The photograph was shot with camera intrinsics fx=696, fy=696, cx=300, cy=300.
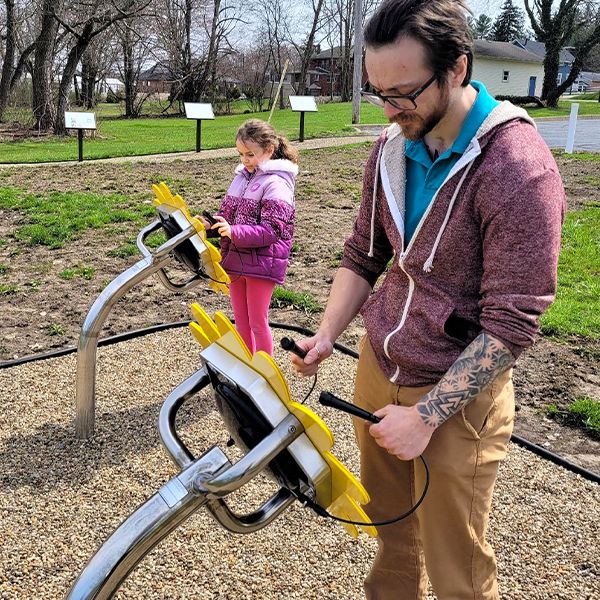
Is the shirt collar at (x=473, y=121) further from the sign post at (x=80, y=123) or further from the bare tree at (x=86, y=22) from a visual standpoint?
the bare tree at (x=86, y=22)

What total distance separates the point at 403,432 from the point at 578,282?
5.17 metres

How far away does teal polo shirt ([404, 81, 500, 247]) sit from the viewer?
5.24ft

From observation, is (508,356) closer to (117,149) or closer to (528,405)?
→ (528,405)

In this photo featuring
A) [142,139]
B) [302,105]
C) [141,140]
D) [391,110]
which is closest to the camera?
[391,110]

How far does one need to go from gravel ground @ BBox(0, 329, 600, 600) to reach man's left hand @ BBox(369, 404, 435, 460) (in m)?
1.18

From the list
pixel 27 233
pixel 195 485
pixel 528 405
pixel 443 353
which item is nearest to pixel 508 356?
pixel 443 353

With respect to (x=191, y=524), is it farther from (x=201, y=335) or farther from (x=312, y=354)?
(x=201, y=335)

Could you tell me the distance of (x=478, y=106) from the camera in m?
1.61

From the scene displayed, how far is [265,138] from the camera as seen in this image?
3.52 meters

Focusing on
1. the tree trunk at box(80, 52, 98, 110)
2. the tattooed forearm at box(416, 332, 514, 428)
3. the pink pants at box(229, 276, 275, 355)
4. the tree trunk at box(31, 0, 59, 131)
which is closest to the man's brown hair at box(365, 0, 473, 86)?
the tattooed forearm at box(416, 332, 514, 428)

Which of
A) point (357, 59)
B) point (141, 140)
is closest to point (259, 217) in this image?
point (141, 140)

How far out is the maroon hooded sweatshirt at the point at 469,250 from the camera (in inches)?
57.9

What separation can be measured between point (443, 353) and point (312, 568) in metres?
1.28

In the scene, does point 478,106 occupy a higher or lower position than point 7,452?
higher
